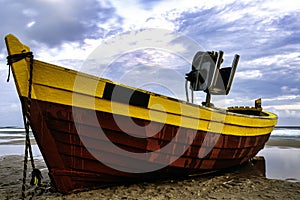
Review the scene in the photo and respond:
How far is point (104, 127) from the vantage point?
4234 mm

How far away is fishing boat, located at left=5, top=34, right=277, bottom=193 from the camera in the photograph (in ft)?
12.8

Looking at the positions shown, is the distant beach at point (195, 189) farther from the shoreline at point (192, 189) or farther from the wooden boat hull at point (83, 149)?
the wooden boat hull at point (83, 149)

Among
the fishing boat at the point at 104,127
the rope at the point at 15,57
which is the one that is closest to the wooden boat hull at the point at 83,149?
the fishing boat at the point at 104,127

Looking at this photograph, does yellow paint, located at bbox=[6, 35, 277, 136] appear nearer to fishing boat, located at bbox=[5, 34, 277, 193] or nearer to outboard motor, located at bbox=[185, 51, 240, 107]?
fishing boat, located at bbox=[5, 34, 277, 193]

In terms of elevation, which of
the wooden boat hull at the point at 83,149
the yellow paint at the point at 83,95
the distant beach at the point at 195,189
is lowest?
the distant beach at the point at 195,189

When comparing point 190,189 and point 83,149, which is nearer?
point 83,149

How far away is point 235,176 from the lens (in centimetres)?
620

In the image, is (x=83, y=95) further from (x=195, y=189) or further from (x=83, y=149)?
(x=195, y=189)

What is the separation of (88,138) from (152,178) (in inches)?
61.7

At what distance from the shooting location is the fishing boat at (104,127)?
3912 mm

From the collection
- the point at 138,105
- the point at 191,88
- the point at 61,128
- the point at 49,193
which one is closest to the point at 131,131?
the point at 138,105

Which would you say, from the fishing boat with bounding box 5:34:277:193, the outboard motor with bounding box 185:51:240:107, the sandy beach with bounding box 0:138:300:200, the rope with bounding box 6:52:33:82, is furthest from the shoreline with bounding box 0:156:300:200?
the rope with bounding box 6:52:33:82

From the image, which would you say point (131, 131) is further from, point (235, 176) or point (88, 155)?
point (235, 176)

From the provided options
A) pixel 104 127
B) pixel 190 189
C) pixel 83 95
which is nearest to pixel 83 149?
pixel 104 127
